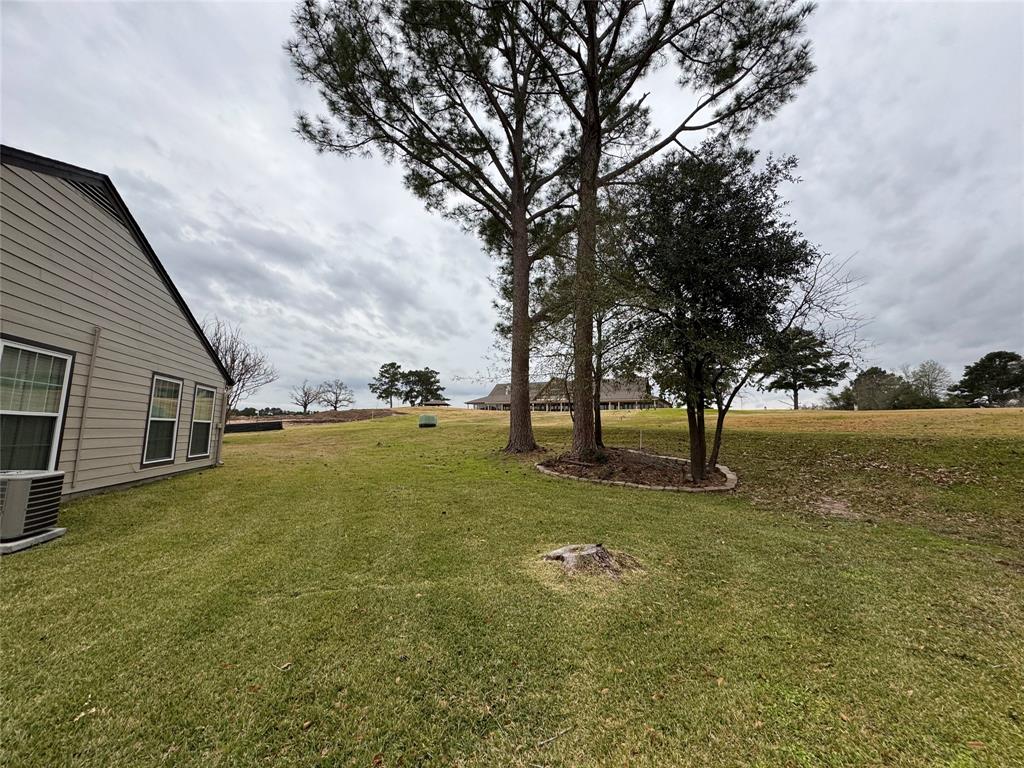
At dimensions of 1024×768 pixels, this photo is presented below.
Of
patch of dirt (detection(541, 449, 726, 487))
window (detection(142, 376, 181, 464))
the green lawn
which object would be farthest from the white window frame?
patch of dirt (detection(541, 449, 726, 487))

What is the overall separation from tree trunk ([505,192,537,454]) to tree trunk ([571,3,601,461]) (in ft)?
6.28

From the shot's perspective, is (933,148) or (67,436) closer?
(67,436)

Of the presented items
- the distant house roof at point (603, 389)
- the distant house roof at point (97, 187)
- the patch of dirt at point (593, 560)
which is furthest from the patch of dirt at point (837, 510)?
the distant house roof at point (97, 187)

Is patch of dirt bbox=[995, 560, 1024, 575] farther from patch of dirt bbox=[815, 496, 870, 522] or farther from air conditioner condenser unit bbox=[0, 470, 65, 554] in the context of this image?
air conditioner condenser unit bbox=[0, 470, 65, 554]

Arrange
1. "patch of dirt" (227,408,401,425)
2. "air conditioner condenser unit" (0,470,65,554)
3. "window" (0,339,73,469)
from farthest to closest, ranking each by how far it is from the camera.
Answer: "patch of dirt" (227,408,401,425) → "window" (0,339,73,469) → "air conditioner condenser unit" (0,470,65,554)

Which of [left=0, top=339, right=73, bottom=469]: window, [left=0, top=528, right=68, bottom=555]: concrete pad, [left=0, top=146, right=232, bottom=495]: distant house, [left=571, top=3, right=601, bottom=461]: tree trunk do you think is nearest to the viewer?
[left=0, top=528, right=68, bottom=555]: concrete pad

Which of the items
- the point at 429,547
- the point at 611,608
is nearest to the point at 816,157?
the point at 611,608

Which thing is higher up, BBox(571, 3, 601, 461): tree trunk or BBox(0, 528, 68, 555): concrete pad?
BBox(571, 3, 601, 461): tree trunk

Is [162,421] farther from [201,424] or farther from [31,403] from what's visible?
[31,403]

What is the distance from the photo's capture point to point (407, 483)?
7.34 m

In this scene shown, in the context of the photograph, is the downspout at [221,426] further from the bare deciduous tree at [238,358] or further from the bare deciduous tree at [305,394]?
the bare deciduous tree at [305,394]

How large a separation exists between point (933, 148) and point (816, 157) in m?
3.29

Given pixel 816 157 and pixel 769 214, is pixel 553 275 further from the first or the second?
pixel 816 157

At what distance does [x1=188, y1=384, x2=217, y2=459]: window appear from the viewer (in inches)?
333
